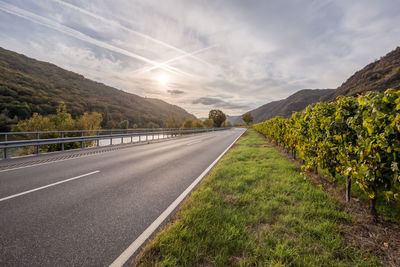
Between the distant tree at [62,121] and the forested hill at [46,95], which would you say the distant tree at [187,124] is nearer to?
the forested hill at [46,95]

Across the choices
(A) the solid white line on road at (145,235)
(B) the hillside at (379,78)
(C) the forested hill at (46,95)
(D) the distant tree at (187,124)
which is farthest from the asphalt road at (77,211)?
(B) the hillside at (379,78)

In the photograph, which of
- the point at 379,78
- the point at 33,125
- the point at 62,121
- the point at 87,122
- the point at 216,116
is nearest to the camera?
the point at 33,125

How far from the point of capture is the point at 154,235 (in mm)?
2469

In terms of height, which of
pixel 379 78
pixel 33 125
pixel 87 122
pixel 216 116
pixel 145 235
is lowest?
pixel 145 235

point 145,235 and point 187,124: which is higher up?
point 187,124

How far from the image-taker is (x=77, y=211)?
3.11 meters

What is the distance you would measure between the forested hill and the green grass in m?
28.6

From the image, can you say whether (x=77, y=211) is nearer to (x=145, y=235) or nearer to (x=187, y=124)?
(x=145, y=235)

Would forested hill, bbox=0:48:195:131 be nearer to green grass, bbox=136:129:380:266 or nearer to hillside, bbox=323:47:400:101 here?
green grass, bbox=136:129:380:266

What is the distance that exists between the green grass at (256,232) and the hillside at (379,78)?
53877 mm

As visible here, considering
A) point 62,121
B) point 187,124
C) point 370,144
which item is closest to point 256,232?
point 370,144

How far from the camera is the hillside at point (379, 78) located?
62.9 m

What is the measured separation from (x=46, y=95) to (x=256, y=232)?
267 ft

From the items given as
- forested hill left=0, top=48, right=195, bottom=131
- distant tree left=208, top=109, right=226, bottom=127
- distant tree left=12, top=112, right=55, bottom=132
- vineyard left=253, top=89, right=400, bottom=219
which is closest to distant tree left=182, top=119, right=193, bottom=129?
forested hill left=0, top=48, right=195, bottom=131
